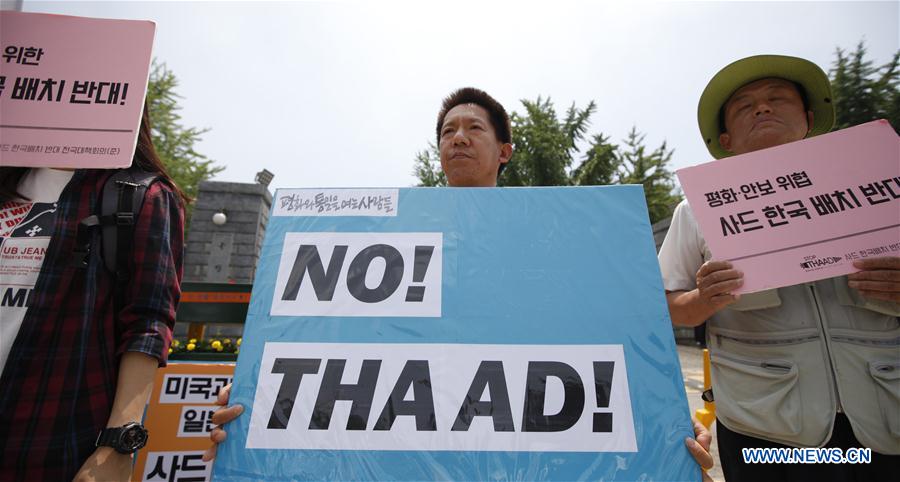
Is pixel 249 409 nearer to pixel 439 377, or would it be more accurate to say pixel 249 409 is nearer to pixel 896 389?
pixel 439 377

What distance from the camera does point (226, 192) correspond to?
31.1 ft

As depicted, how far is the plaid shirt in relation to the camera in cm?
111

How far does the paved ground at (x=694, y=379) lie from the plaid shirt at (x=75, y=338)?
4.59 metres

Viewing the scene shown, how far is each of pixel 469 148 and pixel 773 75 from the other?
4.35ft

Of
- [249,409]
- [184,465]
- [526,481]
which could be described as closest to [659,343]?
[526,481]

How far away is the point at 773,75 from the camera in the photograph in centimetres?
170

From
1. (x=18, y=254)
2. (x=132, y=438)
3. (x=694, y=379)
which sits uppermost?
(x=18, y=254)

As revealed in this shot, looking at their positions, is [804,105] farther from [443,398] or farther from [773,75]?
[443,398]

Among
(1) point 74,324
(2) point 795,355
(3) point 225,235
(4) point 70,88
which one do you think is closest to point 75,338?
(1) point 74,324

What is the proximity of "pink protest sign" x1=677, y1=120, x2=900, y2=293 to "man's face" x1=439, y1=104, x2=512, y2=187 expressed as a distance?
3.10 ft

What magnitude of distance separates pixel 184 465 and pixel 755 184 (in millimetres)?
3265

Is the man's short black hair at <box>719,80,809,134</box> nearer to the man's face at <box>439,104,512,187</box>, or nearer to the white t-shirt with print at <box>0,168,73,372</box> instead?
the man's face at <box>439,104,512,187</box>

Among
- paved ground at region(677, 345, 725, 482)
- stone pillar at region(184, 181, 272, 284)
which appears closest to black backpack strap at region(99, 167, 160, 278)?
paved ground at region(677, 345, 725, 482)

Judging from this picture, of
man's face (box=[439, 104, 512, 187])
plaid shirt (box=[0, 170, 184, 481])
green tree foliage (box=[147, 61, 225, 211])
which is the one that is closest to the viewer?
plaid shirt (box=[0, 170, 184, 481])
